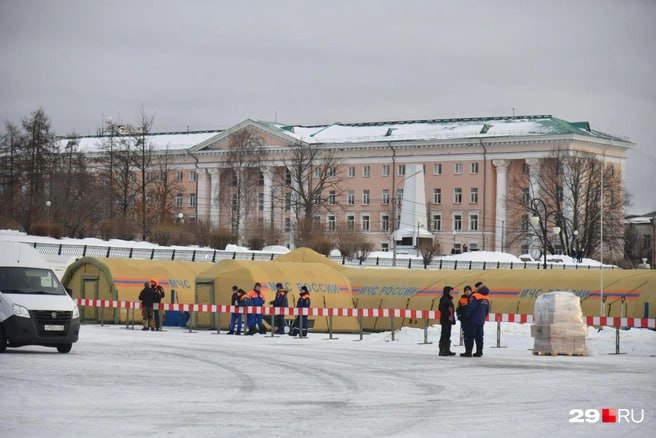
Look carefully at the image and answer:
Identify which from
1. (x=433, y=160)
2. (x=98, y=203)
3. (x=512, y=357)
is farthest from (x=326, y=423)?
(x=433, y=160)

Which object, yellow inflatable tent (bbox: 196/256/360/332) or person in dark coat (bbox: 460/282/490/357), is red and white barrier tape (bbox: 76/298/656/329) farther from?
person in dark coat (bbox: 460/282/490/357)

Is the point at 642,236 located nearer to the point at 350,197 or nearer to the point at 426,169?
the point at 426,169

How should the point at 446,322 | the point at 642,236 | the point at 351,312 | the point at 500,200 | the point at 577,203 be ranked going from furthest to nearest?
the point at 642,236 < the point at 500,200 < the point at 577,203 < the point at 351,312 < the point at 446,322

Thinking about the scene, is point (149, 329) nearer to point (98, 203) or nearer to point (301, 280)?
point (301, 280)

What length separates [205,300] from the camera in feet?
155

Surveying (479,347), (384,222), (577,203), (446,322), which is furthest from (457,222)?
(479,347)

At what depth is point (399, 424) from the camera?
51.7 ft

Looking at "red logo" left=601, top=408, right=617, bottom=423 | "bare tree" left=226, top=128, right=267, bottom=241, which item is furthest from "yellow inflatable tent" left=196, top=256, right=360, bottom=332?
"bare tree" left=226, top=128, right=267, bottom=241

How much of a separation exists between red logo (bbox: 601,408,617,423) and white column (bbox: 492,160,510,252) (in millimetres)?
99710

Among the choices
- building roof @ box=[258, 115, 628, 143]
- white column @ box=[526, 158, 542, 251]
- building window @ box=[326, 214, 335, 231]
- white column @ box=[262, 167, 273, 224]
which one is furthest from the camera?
white column @ box=[262, 167, 273, 224]

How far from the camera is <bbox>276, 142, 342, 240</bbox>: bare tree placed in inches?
4203

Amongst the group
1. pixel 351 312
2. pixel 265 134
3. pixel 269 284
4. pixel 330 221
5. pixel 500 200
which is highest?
pixel 265 134

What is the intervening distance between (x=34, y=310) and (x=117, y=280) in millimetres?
22299

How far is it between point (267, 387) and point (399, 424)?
513 centimetres
